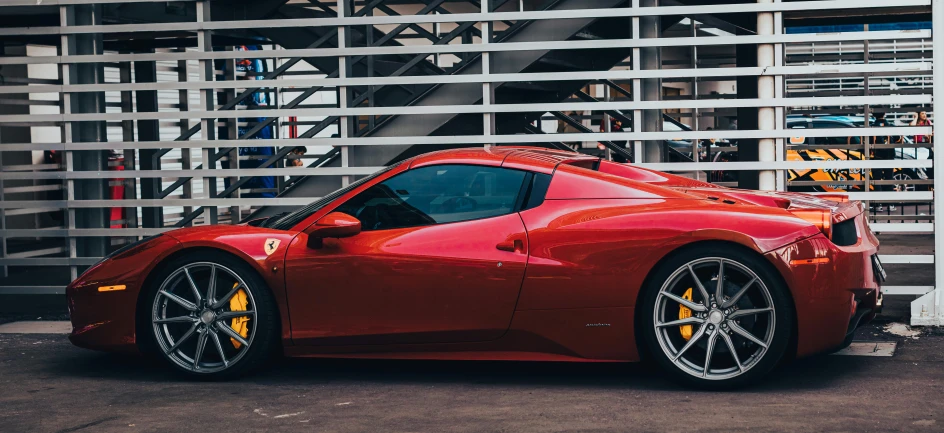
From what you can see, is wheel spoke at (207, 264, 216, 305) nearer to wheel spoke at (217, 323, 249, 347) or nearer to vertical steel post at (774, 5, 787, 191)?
wheel spoke at (217, 323, 249, 347)

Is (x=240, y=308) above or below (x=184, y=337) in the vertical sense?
above

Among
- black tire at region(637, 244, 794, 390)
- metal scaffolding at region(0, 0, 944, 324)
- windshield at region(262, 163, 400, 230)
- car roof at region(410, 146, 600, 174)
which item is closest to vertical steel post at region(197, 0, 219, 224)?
metal scaffolding at region(0, 0, 944, 324)

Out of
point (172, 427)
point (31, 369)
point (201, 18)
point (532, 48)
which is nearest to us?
point (172, 427)

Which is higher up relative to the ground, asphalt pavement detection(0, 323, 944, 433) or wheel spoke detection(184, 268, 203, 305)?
wheel spoke detection(184, 268, 203, 305)

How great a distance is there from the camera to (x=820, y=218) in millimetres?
5219

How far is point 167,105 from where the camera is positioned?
16109 mm

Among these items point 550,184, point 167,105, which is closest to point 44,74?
point 167,105

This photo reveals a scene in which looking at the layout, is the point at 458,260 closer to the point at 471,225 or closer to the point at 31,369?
the point at 471,225

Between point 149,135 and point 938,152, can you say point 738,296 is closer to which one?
point 938,152

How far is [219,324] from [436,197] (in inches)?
49.8

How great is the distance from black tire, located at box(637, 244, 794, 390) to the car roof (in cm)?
80

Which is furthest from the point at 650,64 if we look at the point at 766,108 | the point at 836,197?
the point at 836,197

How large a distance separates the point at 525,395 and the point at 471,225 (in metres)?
0.85

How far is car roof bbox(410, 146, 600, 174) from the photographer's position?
5.61 m
